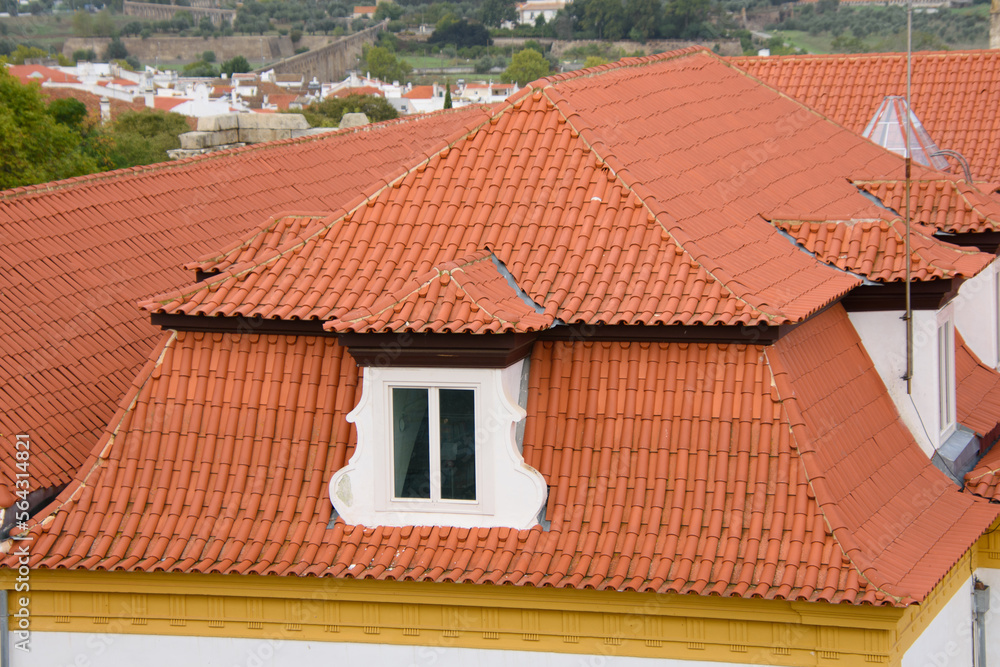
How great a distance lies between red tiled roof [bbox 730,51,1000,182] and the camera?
23.6 metres

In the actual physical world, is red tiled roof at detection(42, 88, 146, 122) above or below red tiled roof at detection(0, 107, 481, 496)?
below

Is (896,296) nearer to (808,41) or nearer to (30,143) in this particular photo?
(30,143)

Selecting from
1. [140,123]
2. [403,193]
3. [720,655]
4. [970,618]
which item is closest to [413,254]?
[403,193]

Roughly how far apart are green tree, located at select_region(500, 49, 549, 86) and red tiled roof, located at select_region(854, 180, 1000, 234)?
322 feet

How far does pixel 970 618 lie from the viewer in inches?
433

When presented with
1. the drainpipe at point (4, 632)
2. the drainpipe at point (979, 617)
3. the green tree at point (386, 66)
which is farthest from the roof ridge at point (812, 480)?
the green tree at point (386, 66)

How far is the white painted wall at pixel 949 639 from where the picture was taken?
9469 mm

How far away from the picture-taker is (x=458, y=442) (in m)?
9.37

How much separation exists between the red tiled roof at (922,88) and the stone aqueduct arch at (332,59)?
438ft

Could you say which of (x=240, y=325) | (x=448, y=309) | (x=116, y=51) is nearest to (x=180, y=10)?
(x=116, y=51)

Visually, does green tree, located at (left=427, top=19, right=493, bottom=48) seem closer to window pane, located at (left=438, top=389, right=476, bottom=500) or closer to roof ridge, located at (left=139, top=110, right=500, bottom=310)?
roof ridge, located at (left=139, top=110, right=500, bottom=310)

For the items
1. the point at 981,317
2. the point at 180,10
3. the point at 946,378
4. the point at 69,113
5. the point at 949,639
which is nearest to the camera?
the point at 949,639

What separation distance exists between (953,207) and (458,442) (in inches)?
271

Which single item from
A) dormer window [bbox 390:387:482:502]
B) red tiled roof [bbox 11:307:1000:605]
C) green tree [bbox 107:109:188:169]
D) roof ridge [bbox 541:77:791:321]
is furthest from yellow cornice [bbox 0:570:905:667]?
green tree [bbox 107:109:188:169]
